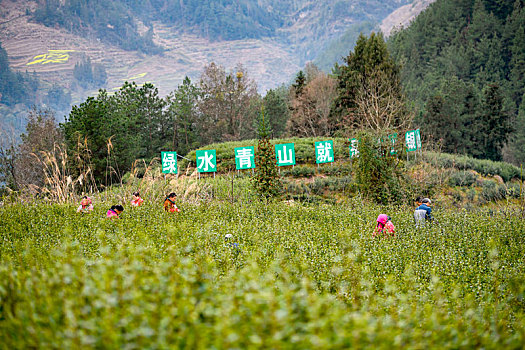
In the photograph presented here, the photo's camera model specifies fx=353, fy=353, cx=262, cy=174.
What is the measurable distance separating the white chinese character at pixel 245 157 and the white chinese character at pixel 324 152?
3.16 meters

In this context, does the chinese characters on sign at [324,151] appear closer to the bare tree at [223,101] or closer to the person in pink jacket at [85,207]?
the person in pink jacket at [85,207]

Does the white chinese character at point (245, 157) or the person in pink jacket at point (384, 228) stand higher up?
the white chinese character at point (245, 157)

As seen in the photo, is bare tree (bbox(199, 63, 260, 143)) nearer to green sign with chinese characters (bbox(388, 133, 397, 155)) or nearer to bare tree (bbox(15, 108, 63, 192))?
bare tree (bbox(15, 108, 63, 192))

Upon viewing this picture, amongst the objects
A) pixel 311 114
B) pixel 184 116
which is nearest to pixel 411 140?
pixel 311 114

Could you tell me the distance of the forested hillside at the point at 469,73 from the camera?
34312mm

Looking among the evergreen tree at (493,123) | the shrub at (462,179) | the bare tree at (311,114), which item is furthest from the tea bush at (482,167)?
the evergreen tree at (493,123)

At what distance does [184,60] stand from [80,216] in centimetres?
20238

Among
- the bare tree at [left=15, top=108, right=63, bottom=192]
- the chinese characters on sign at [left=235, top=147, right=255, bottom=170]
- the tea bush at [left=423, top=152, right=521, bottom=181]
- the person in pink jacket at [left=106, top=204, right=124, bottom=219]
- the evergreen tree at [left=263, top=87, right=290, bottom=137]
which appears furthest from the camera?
the evergreen tree at [left=263, top=87, right=290, bottom=137]

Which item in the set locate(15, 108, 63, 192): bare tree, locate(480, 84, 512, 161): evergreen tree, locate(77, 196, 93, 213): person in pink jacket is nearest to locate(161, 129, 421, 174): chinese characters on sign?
locate(77, 196, 93, 213): person in pink jacket

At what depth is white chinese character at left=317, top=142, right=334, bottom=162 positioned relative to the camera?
14.9 meters

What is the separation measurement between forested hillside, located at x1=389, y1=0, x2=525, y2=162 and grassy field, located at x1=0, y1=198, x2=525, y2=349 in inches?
1248

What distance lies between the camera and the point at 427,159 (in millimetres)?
18406

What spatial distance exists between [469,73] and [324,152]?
2246 inches

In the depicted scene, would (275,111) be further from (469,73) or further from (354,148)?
(469,73)
